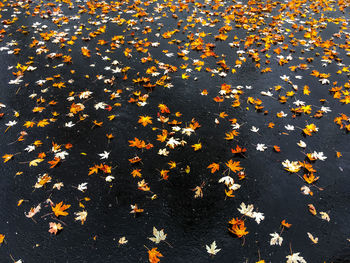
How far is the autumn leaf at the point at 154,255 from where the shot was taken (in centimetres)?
243

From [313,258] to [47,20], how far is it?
354 inches

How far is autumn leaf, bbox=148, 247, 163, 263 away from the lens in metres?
2.43

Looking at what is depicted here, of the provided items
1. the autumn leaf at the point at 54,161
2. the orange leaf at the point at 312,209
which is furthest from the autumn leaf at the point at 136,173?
the orange leaf at the point at 312,209

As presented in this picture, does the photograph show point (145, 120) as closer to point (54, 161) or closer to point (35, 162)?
point (54, 161)

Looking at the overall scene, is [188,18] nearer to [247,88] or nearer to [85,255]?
[247,88]

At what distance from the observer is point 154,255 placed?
246cm

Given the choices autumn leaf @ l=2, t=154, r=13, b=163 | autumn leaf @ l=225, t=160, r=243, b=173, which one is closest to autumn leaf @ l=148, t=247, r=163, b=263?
autumn leaf @ l=225, t=160, r=243, b=173

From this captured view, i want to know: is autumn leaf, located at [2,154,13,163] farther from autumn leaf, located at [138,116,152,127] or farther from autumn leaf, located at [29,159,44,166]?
autumn leaf, located at [138,116,152,127]

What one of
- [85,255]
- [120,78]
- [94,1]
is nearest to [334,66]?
[120,78]

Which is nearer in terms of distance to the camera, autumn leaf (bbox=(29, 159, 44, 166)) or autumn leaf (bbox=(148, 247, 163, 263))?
autumn leaf (bbox=(148, 247, 163, 263))

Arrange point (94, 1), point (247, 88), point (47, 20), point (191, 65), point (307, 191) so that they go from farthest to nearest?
point (94, 1) → point (47, 20) → point (191, 65) → point (247, 88) → point (307, 191)

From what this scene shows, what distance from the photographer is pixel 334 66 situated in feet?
18.0

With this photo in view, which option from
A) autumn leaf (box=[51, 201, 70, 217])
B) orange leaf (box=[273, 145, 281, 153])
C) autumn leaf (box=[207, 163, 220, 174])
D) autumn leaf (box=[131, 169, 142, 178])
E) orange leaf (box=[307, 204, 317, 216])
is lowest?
autumn leaf (box=[51, 201, 70, 217])

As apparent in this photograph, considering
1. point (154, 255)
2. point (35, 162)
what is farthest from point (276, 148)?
point (35, 162)
